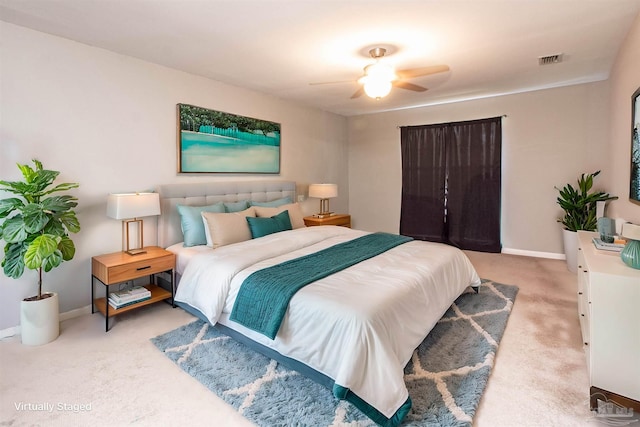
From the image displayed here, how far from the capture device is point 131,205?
2.94 metres

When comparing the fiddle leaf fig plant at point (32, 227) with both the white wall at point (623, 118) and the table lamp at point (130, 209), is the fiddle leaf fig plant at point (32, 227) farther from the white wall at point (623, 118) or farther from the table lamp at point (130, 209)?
the white wall at point (623, 118)

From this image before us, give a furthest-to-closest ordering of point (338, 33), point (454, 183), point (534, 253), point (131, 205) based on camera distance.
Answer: point (454, 183), point (534, 253), point (131, 205), point (338, 33)

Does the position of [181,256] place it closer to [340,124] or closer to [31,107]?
[31,107]

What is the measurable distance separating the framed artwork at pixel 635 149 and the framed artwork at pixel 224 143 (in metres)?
3.90

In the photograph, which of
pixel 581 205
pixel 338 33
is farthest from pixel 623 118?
pixel 338 33

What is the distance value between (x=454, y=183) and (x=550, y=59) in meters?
2.30

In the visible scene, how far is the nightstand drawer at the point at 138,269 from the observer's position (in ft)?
9.08

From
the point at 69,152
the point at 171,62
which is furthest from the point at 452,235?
the point at 69,152

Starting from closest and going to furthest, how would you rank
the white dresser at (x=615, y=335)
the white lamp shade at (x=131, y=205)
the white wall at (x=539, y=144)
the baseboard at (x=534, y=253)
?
the white dresser at (x=615, y=335) → the white lamp shade at (x=131, y=205) → the white wall at (x=539, y=144) → the baseboard at (x=534, y=253)

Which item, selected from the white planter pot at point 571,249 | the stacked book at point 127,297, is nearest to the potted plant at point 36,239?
the stacked book at point 127,297

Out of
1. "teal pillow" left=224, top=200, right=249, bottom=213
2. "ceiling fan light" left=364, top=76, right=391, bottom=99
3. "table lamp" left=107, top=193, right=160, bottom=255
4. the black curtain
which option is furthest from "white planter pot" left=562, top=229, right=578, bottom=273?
"table lamp" left=107, top=193, right=160, bottom=255

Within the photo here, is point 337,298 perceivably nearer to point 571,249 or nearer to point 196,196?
point 196,196

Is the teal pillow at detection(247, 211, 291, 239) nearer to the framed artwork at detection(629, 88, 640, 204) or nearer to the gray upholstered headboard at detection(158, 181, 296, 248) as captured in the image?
the gray upholstered headboard at detection(158, 181, 296, 248)

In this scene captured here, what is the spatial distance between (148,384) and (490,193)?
16.6ft
